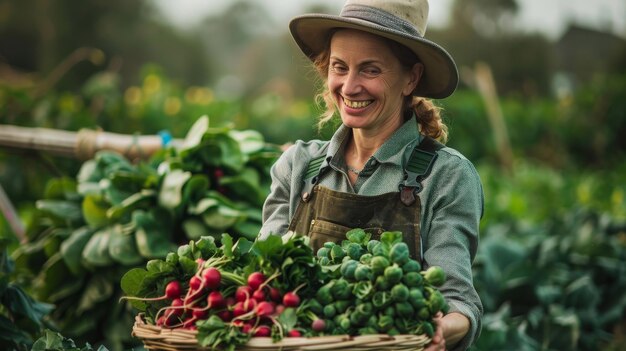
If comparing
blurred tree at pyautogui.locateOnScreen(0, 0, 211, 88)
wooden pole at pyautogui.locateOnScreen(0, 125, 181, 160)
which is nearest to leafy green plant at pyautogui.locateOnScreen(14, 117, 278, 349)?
wooden pole at pyautogui.locateOnScreen(0, 125, 181, 160)

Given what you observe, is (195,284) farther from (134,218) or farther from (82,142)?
(82,142)

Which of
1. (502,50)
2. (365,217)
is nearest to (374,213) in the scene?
(365,217)

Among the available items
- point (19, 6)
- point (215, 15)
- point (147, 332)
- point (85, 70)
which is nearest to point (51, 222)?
point (147, 332)

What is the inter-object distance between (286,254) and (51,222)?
10.1 ft

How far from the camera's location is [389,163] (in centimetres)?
279

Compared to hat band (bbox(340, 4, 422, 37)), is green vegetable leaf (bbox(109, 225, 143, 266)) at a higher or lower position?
lower

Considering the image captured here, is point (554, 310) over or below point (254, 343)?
below

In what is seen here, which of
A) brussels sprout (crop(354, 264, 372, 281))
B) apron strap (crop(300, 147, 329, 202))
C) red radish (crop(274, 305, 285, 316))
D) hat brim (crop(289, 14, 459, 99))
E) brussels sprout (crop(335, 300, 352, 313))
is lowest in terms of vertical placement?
red radish (crop(274, 305, 285, 316))

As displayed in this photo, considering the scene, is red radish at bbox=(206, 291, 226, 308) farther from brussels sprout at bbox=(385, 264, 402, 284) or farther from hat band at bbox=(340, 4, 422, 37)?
hat band at bbox=(340, 4, 422, 37)

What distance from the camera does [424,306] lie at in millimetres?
2199

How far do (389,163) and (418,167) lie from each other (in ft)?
0.31

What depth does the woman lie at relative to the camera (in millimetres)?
2646

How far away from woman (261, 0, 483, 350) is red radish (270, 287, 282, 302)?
487 mm

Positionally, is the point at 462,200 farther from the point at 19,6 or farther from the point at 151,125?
the point at 19,6
